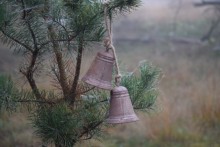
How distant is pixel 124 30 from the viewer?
1180 cm

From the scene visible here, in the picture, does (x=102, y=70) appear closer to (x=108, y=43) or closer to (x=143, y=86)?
(x=108, y=43)

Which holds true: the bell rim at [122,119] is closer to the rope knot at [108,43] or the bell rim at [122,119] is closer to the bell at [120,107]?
the bell at [120,107]

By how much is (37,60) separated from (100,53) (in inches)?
17.3

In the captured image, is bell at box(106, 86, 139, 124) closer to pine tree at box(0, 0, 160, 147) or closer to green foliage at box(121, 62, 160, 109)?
pine tree at box(0, 0, 160, 147)

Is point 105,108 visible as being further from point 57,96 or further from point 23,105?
point 23,105

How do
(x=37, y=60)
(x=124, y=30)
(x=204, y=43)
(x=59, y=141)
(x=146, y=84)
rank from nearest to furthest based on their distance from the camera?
(x=59, y=141)
(x=37, y=60)
(x=146, y=84)
(x=204, y=43)
(x=124, y=30)

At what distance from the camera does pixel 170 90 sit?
596cm

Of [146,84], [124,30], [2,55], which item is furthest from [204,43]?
[146,84]

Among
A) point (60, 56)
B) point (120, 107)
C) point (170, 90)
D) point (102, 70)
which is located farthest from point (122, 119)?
point (170, 90)

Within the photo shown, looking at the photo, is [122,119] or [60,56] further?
[60,56]

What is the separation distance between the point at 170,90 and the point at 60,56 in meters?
4.17

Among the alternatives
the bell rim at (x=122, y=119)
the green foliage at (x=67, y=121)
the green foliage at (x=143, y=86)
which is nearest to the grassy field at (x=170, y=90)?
the green foliage at (x=143, y=86)

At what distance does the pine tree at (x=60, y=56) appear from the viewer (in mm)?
1793

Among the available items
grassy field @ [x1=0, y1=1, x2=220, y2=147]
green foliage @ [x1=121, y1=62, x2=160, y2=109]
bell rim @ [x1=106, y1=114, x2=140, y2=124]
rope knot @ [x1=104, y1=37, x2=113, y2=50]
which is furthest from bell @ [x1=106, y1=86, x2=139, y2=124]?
grassy field @ [x1=0, y1=1, x2=220, y2=147]
